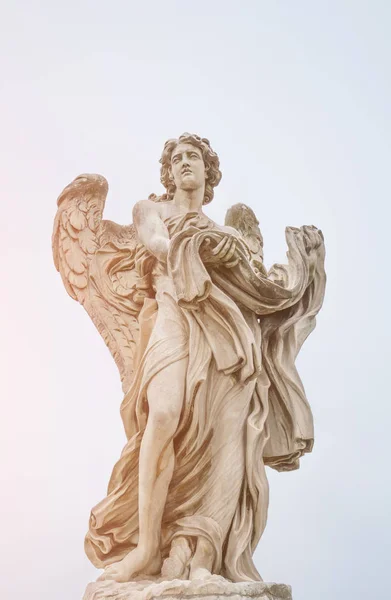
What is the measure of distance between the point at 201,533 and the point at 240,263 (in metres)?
1.81

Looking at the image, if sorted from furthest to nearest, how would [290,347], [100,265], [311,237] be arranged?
[100,265]
[311,237]
[290,347]

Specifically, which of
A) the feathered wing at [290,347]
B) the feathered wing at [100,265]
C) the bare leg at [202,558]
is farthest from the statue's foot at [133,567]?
the feathered wing at [100,265]

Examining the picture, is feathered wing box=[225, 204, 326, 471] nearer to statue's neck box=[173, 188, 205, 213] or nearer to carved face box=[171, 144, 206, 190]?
statue's neck box=[173, 188, 205, 213]

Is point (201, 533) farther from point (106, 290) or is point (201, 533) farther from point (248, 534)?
point (106, 290)

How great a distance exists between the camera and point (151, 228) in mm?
6410

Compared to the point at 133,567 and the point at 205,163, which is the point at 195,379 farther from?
the point at 205,163

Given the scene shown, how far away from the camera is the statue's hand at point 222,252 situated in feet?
19.8

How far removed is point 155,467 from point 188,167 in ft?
7.65

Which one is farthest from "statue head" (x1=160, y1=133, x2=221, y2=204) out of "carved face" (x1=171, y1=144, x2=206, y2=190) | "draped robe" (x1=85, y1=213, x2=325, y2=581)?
"draped robe" (x1=85, y1=213, x2=325, y2=581)

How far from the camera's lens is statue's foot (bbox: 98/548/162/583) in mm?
5434

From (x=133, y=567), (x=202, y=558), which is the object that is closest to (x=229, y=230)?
(x=202, y=558)

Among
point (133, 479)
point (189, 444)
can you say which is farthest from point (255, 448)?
point (133, 479)

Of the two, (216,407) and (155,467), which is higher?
(216,407)

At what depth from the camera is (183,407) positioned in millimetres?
5789
